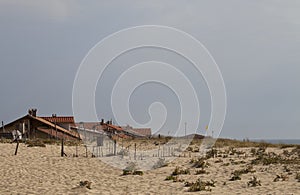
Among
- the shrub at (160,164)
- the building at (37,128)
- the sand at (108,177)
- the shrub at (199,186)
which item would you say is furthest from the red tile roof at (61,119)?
the shrub at (199,186)

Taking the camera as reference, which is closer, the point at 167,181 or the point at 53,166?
the point at 167,181

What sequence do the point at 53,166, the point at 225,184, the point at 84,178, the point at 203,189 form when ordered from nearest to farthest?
the point at 203,189 → the point at 225,184 → the point at 84,178 → the point at 53,166

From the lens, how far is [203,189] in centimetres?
1367

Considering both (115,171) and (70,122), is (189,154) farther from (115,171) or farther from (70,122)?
(70,122)

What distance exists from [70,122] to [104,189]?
36133mm

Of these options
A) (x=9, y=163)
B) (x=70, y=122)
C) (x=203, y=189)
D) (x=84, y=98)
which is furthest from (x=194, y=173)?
(x=70, y=122)

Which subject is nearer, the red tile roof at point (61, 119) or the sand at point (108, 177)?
the sand at point (108, 177)

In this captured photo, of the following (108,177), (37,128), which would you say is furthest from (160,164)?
(37,128)

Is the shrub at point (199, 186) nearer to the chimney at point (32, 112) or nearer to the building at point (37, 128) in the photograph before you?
the building at point (37, 128)

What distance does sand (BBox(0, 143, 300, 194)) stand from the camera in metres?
13.7

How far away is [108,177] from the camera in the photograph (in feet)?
55.2

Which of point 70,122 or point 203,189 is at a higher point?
point 70,122

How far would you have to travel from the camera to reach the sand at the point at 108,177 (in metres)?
13.7

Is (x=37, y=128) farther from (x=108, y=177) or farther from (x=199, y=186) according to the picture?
(x=199, y=186)
